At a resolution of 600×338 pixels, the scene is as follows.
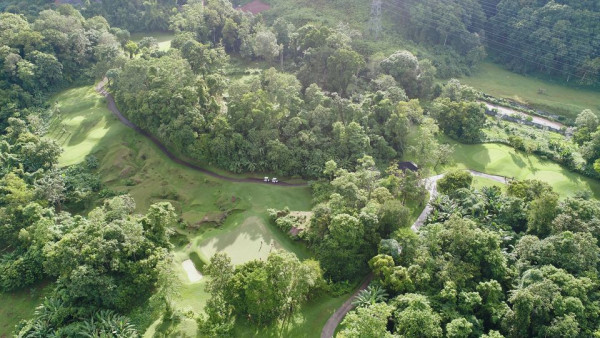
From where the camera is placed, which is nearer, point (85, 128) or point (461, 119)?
point (461, 119)

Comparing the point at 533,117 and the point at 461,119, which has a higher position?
the point at 461,119

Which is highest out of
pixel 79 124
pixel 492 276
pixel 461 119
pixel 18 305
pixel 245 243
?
pixel 461 119

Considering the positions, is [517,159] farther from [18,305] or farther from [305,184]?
[18,305]

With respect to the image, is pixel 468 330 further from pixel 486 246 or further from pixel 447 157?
pixel 447 157

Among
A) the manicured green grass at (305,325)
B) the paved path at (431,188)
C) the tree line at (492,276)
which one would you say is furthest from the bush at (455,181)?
the manicured green grass at (305,325)

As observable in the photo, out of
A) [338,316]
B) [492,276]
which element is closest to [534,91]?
[492,276]

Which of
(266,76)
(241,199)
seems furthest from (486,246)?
(266,76)

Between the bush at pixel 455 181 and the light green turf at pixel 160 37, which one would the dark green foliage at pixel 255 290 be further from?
the light green turf at pixel 160 37

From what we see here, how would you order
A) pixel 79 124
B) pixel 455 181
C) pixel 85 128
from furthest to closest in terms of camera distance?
pixel 79 124 < pixel 85 128 < pixel 455 181
